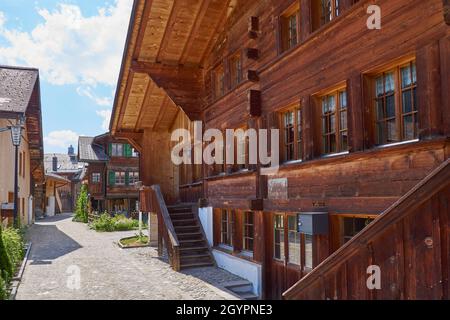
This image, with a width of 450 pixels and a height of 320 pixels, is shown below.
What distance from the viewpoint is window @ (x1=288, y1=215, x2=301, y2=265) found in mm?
8857

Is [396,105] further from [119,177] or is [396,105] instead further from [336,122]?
[119,177]

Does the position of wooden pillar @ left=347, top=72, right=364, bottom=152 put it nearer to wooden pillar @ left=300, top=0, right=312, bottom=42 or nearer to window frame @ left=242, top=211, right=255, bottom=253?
wooden pillar @ left=300, top=0, right=312, bottom=42

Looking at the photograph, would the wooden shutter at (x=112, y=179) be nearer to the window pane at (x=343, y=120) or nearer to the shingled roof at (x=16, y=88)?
the shingled roof at (x=16, y=88)

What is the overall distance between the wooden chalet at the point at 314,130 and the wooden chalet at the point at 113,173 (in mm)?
23685

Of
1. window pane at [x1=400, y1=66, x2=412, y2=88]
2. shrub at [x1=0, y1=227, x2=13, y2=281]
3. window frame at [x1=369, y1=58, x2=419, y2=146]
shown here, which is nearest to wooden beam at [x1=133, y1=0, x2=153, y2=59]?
shrub at [x1=0, y1=227, x2=13, y2=281]

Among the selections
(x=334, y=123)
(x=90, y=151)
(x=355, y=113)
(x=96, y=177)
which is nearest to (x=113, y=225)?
(x=96, y=177)

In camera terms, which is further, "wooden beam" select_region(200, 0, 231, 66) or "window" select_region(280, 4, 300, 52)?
"wooden beam" select_region(200, 0, 231, 66)

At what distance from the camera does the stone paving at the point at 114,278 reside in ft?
30.8

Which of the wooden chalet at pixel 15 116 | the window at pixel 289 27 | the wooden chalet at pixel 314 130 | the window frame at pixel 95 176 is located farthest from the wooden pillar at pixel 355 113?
the window frame at pixel 95 176

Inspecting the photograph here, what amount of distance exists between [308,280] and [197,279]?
6.18 m

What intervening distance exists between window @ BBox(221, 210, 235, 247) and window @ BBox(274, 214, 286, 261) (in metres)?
2.54

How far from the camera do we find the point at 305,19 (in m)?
8.51
